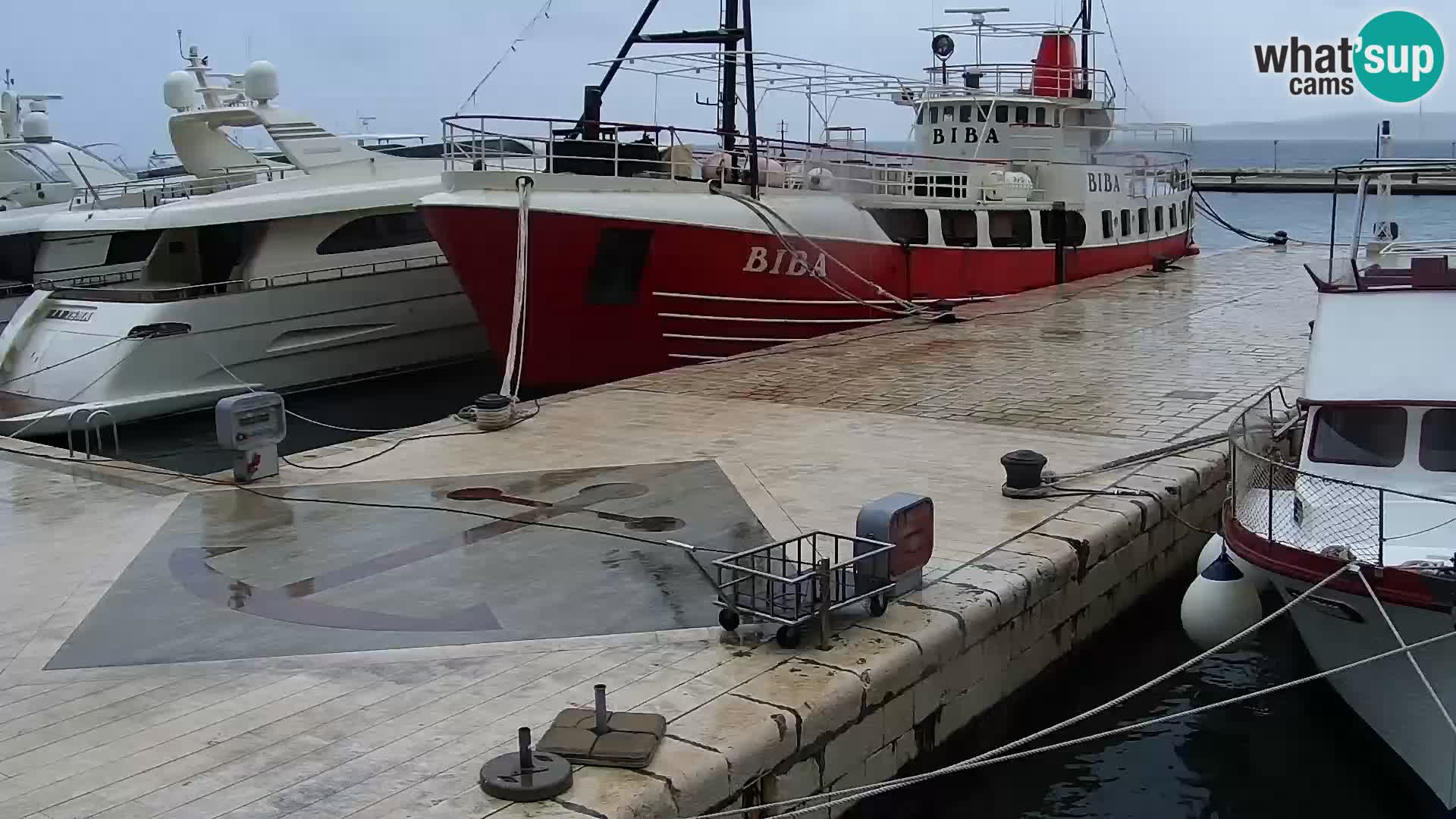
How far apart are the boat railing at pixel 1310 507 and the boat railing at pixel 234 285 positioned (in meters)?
12.0

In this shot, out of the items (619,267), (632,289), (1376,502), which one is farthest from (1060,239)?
(1376,502)

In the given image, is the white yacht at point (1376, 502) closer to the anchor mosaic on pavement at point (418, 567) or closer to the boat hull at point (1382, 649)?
the boat hull at point (1382, 649)

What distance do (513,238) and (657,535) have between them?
7520mm

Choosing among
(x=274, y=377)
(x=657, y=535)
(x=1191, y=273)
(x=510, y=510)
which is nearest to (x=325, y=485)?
(x=510, y=510)

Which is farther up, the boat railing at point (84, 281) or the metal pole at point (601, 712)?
the boat railing at point (84, 281)

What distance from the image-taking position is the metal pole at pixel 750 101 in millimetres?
17422

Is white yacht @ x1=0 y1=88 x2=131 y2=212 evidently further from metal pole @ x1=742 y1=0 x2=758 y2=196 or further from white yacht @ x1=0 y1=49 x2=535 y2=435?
metal pole @ x1=742 y1=0 x2=758 y2=196

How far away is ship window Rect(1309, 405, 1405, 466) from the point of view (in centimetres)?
736

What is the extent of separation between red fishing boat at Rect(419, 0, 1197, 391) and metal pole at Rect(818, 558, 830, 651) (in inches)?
306

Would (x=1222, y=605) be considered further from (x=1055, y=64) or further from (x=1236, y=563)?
(x=1055, y=64)

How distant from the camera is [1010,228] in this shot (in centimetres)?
2156

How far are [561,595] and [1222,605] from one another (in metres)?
3.62

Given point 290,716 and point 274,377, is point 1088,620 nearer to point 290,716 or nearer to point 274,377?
point 290,716

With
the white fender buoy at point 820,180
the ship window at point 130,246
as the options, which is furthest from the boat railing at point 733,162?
the ship window at point 130,246
